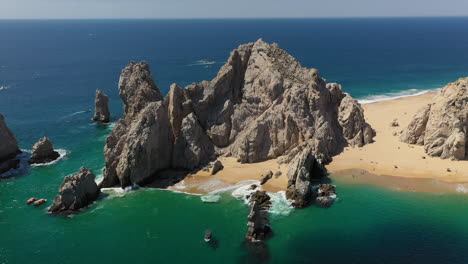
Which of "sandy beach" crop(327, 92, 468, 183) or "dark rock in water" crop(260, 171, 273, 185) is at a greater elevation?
"sandy beach" crop(327, 92, 468, 183)

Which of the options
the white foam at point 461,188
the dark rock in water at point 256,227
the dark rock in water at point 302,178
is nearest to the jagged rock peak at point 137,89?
the dark rock in water at point 302,178

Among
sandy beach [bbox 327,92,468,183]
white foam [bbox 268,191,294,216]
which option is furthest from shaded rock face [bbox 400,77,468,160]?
white foam [bbox 268,191,294,216]

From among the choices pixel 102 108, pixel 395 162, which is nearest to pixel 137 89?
pixel 102 108

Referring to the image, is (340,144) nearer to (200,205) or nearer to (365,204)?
(365,204)

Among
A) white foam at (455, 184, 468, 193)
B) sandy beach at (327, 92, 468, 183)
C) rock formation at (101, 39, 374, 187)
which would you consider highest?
rock formation at (101, 39, 374, 187)

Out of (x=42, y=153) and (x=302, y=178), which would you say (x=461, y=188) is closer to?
(x=302, y=178)

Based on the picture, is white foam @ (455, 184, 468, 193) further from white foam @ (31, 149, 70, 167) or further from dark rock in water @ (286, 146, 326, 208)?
white foam @ (31, 149, 70, 167)
